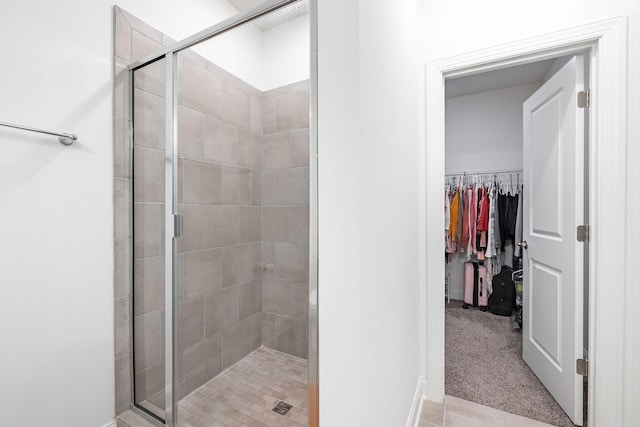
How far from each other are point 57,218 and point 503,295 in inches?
156

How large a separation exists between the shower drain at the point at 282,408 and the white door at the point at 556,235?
1.56 metres

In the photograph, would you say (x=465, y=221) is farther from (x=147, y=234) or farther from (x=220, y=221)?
(x=147, y=234)

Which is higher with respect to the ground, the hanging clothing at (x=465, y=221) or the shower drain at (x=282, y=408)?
the hanging clothing at (x=465, y=221)

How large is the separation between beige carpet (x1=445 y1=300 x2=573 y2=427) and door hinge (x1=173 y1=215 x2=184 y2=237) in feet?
6.30

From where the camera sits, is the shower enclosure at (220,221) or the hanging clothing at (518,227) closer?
the shower enclosure at (220,221)

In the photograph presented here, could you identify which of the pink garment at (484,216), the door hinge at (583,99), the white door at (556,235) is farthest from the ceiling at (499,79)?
the door hinge at (583,99)

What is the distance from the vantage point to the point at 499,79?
10.6 feet

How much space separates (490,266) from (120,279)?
3.79 metres

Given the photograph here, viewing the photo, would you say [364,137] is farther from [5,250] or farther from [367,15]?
[5,250]

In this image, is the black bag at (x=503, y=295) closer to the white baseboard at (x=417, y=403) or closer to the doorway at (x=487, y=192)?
the doorway at (x=487, y=192)

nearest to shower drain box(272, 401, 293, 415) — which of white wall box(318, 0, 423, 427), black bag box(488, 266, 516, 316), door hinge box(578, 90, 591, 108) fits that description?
white wall box(318, 0, 423, 427)

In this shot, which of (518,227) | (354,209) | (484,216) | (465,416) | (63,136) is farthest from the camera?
(484,216)

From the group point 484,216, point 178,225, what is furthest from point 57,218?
point 484,216

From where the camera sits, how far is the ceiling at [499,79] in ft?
9.66
